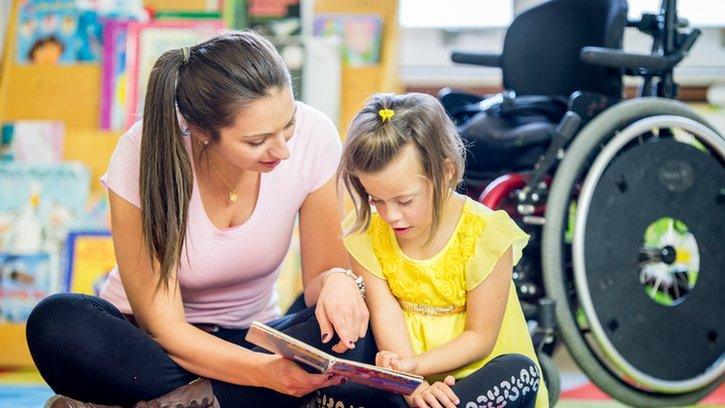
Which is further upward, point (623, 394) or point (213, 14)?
point (213, 14)

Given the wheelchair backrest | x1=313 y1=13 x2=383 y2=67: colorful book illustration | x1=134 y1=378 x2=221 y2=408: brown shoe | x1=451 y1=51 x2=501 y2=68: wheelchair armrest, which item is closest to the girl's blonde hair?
x1=134 y1=378 x2=221 y2=408: brown shoe

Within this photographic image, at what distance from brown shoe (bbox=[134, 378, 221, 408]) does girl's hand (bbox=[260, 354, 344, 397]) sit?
10 cm

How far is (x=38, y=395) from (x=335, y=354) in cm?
104

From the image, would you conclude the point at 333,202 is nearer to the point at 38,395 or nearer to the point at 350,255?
the point at 350,255

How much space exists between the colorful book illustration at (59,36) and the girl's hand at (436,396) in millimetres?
1825

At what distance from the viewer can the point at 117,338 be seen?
1.51m

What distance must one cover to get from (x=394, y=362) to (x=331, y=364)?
20 centimetres

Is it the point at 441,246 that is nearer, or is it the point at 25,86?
the point at 441,246

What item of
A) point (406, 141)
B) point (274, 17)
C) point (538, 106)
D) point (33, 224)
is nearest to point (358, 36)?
point (274, 17)

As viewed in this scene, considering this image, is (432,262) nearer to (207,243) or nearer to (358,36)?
(207,243)

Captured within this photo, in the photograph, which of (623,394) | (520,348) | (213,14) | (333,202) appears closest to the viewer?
(520,348)

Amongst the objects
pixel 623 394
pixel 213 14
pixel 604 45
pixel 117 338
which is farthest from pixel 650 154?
Answer: pixel 213 14

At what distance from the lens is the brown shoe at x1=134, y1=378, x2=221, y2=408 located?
154 centimetres

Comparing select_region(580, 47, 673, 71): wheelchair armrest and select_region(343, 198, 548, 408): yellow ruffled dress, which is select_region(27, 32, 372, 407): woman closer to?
select_region(343, 198, 548, 408): yellow ruffled dress
